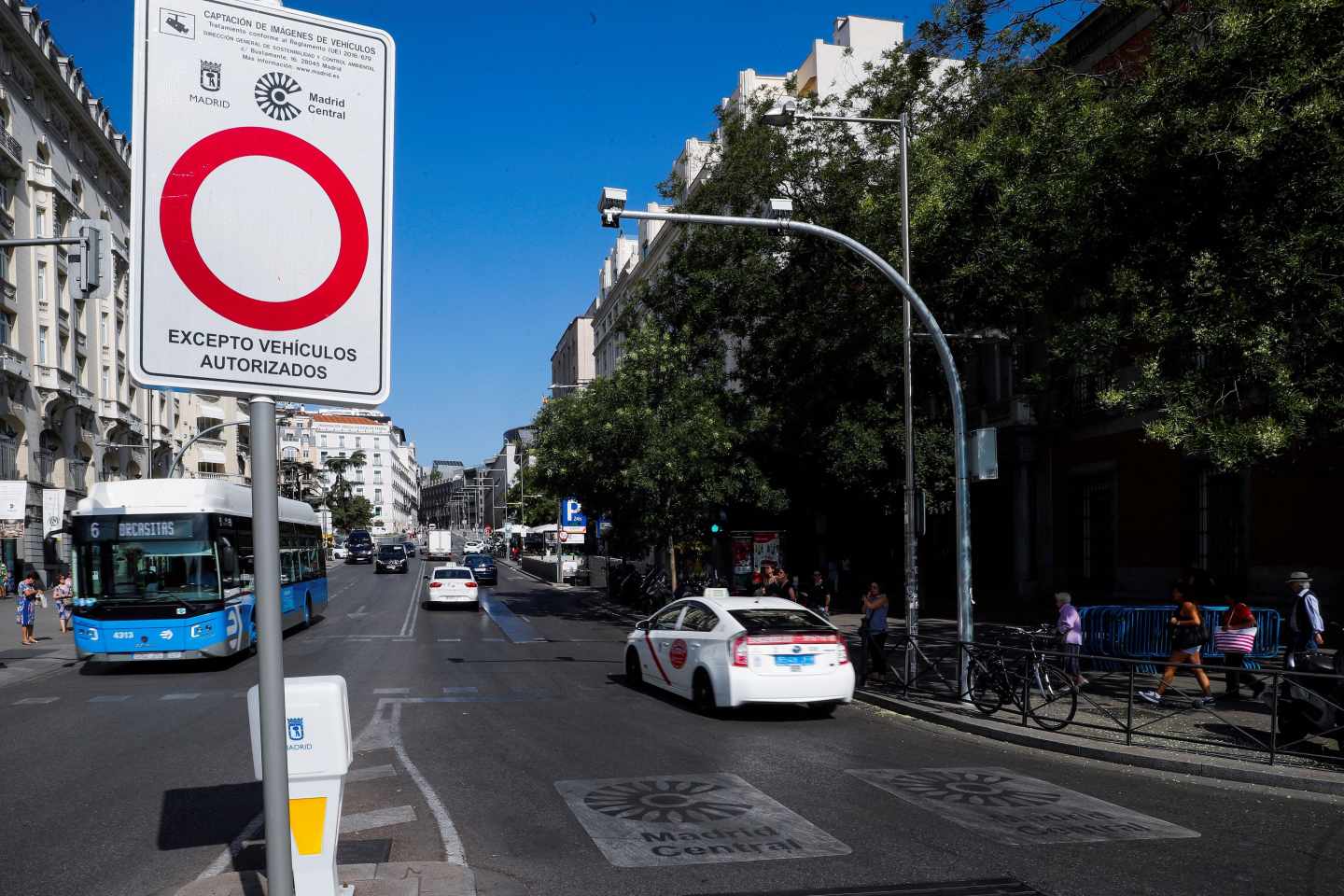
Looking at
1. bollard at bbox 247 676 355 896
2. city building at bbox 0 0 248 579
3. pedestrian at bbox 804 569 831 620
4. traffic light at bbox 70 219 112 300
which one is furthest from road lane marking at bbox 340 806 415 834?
city building at bbox 0 0 248 579

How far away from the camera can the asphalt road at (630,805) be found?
632 centimetres

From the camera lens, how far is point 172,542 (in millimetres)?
17234

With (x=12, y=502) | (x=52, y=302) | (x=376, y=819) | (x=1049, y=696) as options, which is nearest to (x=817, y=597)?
(x=1049, y=696)

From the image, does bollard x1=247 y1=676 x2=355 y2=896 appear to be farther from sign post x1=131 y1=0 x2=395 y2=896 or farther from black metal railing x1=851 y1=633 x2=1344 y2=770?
black metal railing x1=851 y1=633 x2=1344 y2=770

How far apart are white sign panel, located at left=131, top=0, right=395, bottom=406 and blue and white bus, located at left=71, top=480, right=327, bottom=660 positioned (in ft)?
47.3

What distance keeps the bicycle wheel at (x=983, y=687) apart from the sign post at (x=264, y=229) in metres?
10.6

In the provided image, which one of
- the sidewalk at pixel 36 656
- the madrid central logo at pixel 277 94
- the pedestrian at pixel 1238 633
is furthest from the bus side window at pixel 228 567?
the madrid central logo at pixel 277 94

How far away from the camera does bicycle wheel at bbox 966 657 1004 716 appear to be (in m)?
12.5

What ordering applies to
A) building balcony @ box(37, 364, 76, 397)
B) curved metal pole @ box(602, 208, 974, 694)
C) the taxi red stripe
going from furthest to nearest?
building balcony @ box(37, 364, 76, 397) → the taxi red stripe → curved metal pole @ box(602, 208, 974, 694)

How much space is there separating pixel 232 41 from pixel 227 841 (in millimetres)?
5646

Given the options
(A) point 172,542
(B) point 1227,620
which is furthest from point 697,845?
(A) point 172,542

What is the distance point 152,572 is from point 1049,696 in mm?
13980

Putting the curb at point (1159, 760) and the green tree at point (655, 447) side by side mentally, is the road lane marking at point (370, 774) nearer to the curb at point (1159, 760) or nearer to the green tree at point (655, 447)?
the curb at point (1159, 760)

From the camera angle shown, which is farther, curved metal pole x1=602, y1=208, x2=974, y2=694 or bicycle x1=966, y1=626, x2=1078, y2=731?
curved metal pole x1=602, y1=208, x2=974, y2=694
